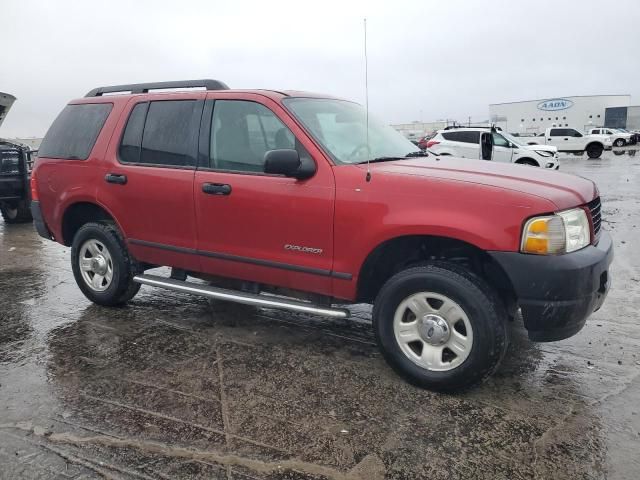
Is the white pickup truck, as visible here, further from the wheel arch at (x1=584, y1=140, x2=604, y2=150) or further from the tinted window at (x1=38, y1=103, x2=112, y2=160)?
the tinted window at (x1=38, y1=103, x2=112, y2=160)

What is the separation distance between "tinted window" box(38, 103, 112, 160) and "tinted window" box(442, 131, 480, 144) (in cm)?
1506

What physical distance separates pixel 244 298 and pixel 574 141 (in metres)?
34.4

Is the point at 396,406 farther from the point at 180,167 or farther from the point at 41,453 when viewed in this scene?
the point at 180,167

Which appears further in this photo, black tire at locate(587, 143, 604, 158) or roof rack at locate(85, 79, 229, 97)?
black tire at locate(587, 143, 604, 158)

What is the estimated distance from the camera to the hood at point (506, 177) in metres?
3.02

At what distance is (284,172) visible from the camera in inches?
135

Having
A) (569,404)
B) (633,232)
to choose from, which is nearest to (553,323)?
(569,404)

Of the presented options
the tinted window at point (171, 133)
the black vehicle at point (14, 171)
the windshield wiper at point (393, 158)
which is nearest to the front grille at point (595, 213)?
the windshield wiper at point (393, 158)

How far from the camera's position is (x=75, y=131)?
15.9 ft

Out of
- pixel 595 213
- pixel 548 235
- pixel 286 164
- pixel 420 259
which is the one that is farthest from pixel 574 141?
pixel 286 164

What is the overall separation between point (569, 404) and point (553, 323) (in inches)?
21.7

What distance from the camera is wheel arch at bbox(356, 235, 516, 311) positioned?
3.23 m

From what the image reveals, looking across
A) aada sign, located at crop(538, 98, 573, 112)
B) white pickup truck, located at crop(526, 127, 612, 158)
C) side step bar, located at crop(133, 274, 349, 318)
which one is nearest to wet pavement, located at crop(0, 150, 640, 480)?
side step bar, located at crop(133, 274, 349, 318)

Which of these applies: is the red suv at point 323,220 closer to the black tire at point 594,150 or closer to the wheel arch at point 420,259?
the wheel arch at point 420,259
